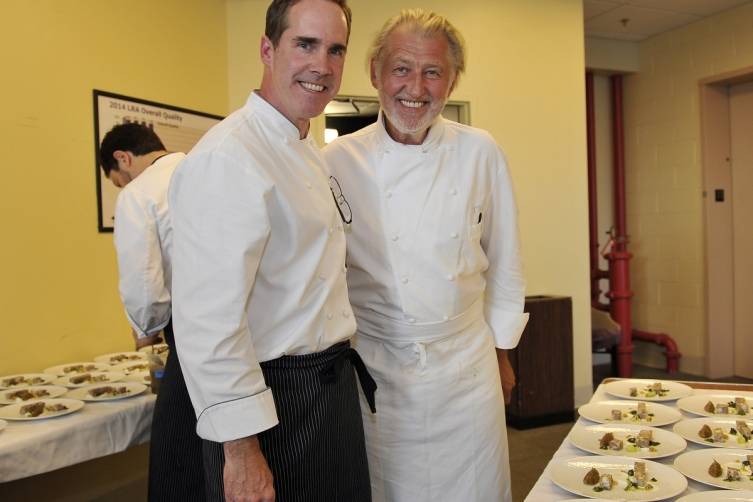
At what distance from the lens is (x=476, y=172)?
1.85 m

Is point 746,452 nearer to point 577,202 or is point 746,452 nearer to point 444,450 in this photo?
point 444,450

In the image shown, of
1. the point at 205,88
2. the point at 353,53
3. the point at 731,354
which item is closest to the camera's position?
the point at 205,88

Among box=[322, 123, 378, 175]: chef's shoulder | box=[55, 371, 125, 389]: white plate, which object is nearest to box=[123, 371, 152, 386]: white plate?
box=[55, 371, 125, 389]: white plate

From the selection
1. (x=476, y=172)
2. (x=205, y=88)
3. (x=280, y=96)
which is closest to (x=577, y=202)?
(x=205, y=88)

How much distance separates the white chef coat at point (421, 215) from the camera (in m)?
1.74

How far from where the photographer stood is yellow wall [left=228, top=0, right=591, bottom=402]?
429 cm

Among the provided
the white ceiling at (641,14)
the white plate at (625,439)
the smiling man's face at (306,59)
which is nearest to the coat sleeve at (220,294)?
the smiling man's face at (306,59)

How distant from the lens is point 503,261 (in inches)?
76.9

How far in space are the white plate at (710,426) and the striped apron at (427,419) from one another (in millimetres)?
494

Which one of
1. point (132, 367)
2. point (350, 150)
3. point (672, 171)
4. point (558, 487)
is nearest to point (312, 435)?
point (558, 487)

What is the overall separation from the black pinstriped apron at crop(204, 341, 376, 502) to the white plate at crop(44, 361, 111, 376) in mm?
1552

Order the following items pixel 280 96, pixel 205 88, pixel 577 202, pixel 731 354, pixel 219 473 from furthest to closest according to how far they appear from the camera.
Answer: pixel 731 354, pixel 577 202, pixel 205 88, pixel 280 96, pixel 219 473

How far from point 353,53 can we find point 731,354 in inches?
155

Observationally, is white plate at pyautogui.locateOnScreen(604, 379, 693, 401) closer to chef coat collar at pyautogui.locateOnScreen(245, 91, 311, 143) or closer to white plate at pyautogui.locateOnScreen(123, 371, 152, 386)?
chef coat collar at pyautogui.locateOnScreen(245, 91, 311, 143)
